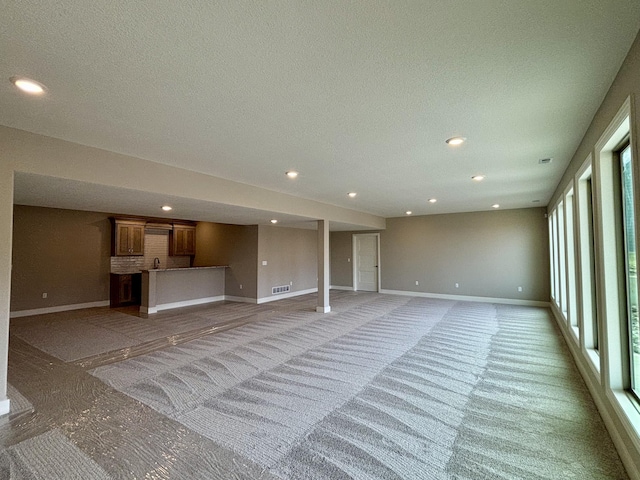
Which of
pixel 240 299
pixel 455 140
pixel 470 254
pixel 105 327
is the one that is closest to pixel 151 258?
pixel 240 299

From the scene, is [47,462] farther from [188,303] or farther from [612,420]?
[188,303]

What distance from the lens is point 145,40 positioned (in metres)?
1.51

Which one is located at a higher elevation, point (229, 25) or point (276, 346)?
point (229, 25)

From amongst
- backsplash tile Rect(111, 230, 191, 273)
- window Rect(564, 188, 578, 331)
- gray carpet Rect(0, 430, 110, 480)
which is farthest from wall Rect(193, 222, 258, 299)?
window Rect(564, 188, 578, 331)

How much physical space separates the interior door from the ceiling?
6.76 metres

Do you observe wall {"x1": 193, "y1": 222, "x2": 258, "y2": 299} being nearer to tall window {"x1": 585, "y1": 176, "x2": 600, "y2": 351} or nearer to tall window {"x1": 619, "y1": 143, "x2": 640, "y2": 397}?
tall window {"x1": 585, "y1": 176, "x2": 600, "y2": 351}

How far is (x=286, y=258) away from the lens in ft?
29.9

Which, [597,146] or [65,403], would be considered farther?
[65,403]

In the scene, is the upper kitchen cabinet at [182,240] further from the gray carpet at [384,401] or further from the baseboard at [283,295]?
the gray carpet at [384,401]

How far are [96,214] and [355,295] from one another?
748 centimetres

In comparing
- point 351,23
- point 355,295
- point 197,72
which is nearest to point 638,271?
point 351,23

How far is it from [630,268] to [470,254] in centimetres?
627

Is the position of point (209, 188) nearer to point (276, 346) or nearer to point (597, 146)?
point (276, 346)

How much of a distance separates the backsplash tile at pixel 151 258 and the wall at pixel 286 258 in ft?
9.52
